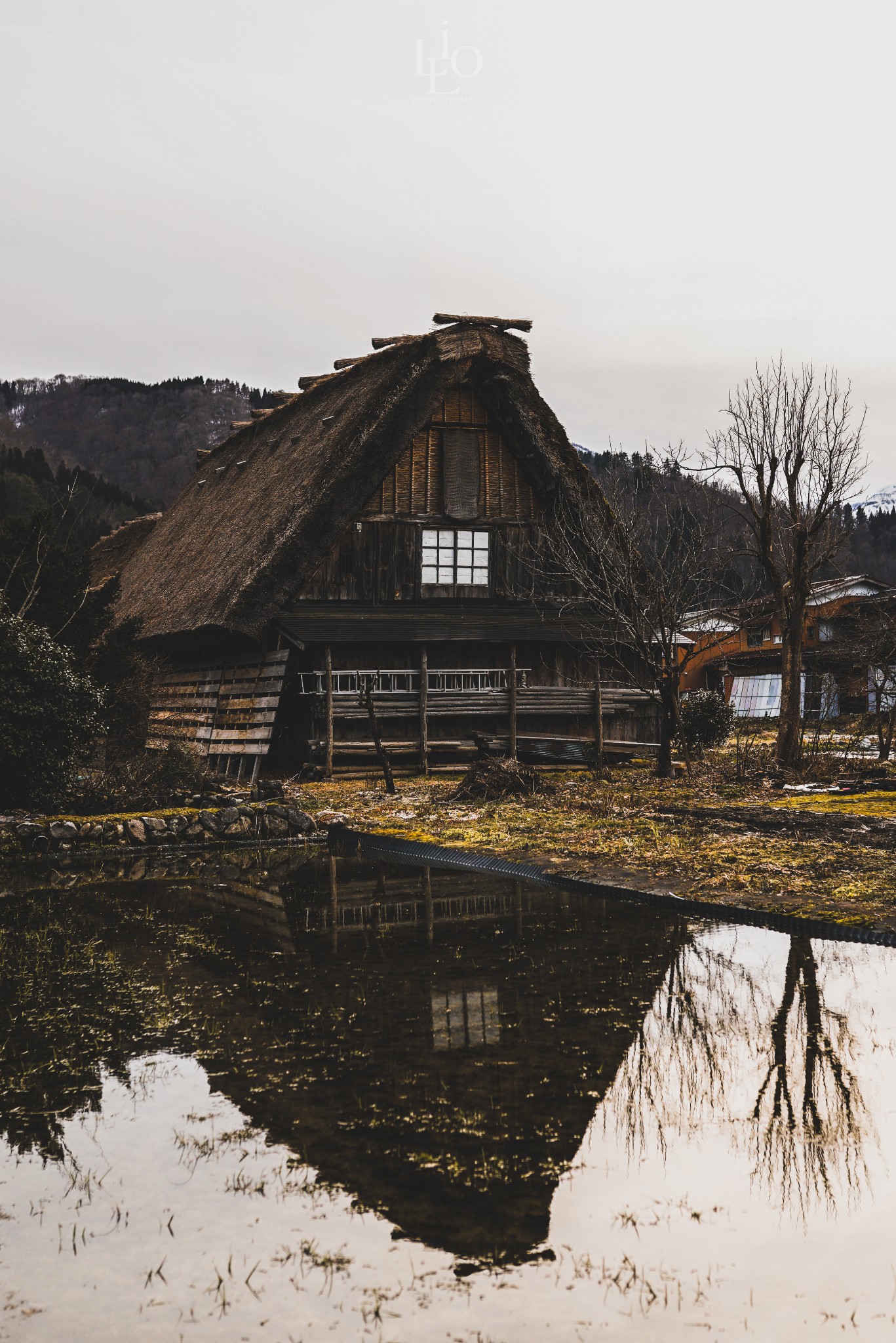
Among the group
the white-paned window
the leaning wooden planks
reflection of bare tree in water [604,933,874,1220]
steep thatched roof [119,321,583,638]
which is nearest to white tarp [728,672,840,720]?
the white-paned window

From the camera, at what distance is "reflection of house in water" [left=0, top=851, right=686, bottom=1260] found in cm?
383

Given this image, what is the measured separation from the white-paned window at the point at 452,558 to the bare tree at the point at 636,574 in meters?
1.51

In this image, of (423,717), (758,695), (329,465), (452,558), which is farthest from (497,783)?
(758,695)

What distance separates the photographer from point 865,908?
25.3 ft

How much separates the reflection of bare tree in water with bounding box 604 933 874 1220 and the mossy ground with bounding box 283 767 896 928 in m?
1.79

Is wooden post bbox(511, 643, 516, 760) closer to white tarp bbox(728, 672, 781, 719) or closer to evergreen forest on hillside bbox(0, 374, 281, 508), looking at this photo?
white tarp bbox(728, 672, 781, 719)

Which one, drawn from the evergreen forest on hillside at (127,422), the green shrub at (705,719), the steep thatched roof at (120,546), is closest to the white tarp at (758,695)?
the green shrub at (705,719)

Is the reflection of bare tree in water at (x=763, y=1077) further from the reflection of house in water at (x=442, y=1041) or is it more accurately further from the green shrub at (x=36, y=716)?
the green shrub at (x=36, y=716)

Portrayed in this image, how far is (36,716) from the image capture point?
12.3 metres

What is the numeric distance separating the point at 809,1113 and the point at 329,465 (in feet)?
57.3

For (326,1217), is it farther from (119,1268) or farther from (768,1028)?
(768,1028)

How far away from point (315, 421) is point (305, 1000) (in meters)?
19.9

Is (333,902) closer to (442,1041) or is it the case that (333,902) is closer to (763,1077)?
(442,1041)

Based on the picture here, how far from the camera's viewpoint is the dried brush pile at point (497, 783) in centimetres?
1562
